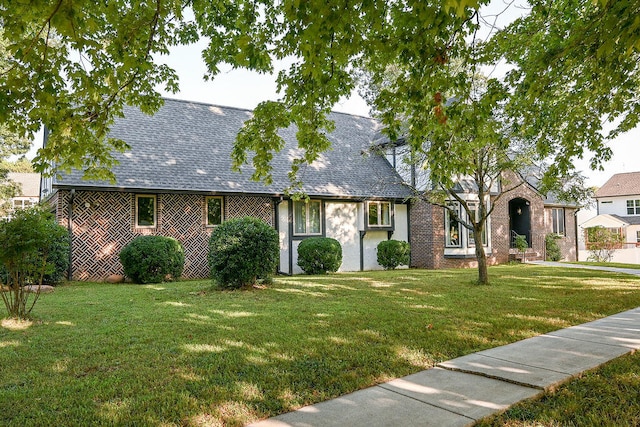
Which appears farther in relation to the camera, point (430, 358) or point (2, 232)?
point (2, 232)

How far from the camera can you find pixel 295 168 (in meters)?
7.46

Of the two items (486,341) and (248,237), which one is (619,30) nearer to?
(486,341)

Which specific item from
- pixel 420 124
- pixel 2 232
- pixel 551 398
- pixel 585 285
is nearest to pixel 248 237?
pixel 2 232

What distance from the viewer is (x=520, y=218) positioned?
23.4m

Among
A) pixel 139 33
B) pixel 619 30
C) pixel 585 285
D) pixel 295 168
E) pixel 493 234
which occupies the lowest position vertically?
pixel 585 285

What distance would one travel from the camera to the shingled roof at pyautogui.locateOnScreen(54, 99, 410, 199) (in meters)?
14.4

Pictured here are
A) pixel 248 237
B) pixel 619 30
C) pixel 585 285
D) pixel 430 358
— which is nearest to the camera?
pixel 619 30

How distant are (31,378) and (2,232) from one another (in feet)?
12.3

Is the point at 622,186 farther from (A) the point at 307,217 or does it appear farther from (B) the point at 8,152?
(B) the point at 8,152

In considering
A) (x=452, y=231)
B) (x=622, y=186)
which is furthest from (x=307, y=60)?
(x=622, y=186)

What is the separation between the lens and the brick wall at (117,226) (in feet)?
43.2

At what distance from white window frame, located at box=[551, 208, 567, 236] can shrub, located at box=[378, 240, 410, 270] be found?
11970mm

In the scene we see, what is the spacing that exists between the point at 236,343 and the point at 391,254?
13318 millimetres

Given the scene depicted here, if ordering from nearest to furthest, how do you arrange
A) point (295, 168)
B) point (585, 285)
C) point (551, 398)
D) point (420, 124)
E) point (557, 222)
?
point (551, 398) → point (420, 124) → point (295, 168) → point (585, 285) → point (557, 222)
